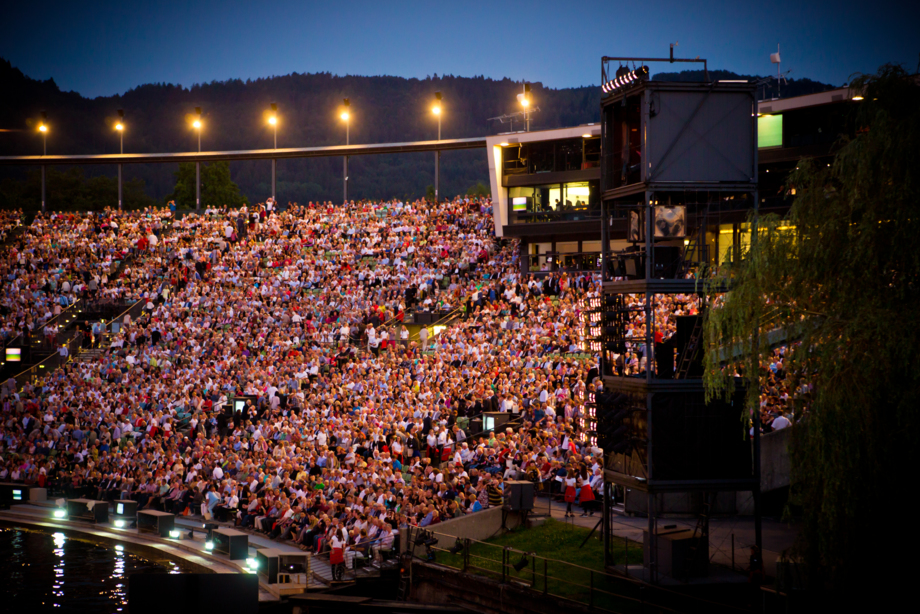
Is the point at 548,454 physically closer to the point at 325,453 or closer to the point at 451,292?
the point at 325,453

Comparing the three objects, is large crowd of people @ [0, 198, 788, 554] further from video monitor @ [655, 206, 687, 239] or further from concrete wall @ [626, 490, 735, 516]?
video monitor @ [655, 206, 687, 239]

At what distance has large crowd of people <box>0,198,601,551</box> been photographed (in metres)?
21.3

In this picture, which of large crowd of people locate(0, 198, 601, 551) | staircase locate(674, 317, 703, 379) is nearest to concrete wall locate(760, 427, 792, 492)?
large crowd of people locate(0, 198, 601, 551)

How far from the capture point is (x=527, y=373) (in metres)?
26.1

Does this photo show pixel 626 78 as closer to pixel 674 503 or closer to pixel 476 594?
pixel 674 503

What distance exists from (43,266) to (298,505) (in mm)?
28104

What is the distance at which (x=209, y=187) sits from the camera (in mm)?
93438

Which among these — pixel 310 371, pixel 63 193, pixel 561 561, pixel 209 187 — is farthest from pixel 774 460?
pixel 63 193

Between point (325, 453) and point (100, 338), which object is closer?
point (325, 453)

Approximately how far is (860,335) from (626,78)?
710 cm

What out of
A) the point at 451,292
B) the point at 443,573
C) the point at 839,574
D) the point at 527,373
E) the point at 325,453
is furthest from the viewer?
the point at 451,292

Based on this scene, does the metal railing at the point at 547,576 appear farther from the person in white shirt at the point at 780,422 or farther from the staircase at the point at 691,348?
the person in white shirt at the point at 780,422

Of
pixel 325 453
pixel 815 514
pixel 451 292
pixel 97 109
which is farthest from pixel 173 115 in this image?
pixel 815 514

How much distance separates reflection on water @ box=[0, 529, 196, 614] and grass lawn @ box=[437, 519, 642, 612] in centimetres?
707
